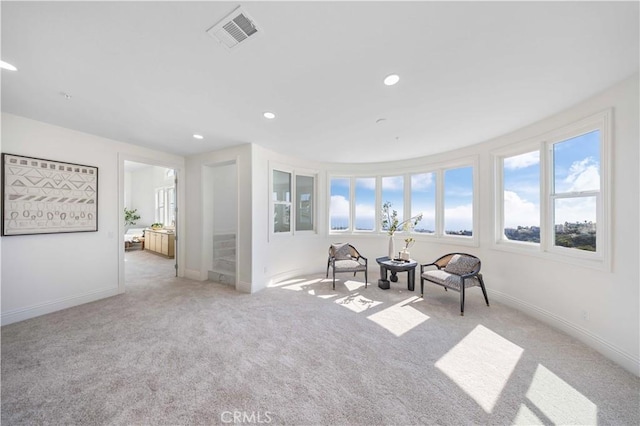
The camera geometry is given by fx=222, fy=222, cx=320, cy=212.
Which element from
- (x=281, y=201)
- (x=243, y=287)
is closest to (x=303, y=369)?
(x=243, y=287)

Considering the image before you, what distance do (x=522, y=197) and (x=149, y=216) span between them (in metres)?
11.1

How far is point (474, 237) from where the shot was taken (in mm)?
3916

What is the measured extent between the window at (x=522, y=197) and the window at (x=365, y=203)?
8.10 ft

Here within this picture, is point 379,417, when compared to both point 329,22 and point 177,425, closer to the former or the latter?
point 177,425

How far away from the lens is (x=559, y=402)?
5.35 feet

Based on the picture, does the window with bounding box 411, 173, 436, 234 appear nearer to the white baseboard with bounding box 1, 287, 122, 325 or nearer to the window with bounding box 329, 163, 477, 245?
the window with bounding box 329, 163, 477, 245

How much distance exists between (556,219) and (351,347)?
302 centimetres

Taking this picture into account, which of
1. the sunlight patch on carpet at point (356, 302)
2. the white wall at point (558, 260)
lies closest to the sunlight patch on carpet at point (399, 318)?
the sunlight patch on carpet at point (356, 302)

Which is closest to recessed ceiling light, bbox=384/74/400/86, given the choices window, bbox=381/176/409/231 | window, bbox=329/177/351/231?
window, bbox=381/176/409/231

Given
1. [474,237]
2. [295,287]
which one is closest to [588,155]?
[474,237]

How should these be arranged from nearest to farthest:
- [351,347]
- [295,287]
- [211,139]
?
[351,347] < [211,139] < [295,287]

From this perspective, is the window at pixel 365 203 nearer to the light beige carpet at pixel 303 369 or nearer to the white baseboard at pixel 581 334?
the light beige carpet at pixel 303 369

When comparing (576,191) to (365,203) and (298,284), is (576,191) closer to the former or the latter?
Result: (365,203)

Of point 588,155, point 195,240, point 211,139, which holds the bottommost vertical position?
point 195,240
